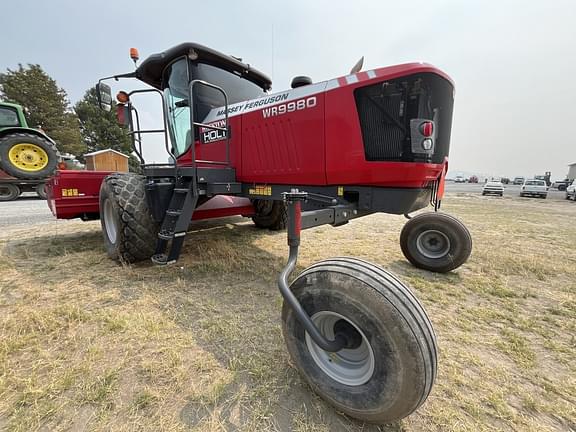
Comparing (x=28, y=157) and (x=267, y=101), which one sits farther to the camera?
(x=28, y=157)

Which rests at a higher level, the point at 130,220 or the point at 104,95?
the point at 104,95

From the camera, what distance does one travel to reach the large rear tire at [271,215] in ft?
17.0

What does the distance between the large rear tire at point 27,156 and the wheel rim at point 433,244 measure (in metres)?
11.6

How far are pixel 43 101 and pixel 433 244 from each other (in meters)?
34.5

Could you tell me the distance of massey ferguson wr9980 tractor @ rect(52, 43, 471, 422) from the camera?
1.22 metres

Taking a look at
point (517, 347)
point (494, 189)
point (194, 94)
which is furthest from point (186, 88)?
point (494, 189)

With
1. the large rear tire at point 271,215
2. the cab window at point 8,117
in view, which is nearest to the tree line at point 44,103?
the cab window at point 8,117

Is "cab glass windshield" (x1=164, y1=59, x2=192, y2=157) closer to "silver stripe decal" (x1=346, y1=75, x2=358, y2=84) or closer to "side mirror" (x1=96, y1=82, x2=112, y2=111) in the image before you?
"side mirror" (x1=96, y1=82, x2=112, y2=111)

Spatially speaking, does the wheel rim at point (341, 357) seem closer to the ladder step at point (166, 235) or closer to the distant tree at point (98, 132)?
the ladder step at point (166, 235)

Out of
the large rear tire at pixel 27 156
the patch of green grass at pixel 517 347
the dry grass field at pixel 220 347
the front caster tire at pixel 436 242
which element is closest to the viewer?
the dry grass field at pixel 220 347

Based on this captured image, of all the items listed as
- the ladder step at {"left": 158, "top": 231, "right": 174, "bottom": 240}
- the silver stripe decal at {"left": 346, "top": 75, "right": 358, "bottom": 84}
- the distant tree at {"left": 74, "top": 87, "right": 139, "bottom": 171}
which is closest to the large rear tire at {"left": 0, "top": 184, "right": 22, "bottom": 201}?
the ladder step at {"left": 158, "top": 231, "right": 174, "bottom": 240}

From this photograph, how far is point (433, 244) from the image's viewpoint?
11.3ft

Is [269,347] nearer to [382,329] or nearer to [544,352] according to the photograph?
[382,329]

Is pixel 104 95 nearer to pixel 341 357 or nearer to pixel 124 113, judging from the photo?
pixel 124 113
